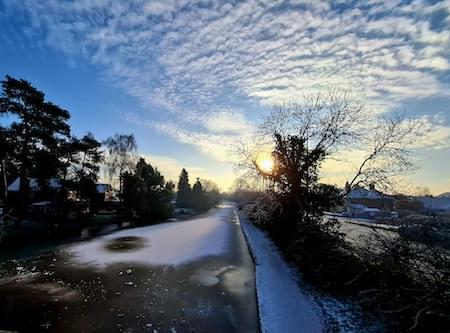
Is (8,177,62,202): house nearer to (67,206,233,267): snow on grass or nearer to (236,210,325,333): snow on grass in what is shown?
(67,206,233,267): snow on grass

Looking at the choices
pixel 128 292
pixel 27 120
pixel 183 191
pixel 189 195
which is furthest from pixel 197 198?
pixel 128 292

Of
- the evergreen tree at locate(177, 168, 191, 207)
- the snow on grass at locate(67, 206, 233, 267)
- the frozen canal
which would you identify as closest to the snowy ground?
the frozen canal

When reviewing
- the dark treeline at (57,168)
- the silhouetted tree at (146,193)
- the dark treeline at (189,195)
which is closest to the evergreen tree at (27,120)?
the dark treeline at (57,168)

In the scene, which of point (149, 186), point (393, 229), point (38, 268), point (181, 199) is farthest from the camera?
point (181, 199)

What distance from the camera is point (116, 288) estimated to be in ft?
34.1

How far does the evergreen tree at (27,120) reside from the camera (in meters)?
27.4

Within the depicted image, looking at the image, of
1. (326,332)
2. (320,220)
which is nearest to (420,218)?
(326,332)

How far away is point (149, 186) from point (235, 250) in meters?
25.7

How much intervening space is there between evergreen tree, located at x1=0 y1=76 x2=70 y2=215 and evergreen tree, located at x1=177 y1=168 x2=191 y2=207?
43.7m

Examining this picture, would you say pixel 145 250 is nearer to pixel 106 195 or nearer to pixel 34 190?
pixel 34 190

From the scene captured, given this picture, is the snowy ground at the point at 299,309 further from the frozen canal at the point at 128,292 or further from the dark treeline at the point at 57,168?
the dark treeline at the point at 57,168

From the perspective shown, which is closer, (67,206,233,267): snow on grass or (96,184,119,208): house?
(67,206,233,267): snow on grass

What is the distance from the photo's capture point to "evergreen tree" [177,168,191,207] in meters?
72.5

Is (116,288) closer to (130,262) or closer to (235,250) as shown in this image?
(130,262)
